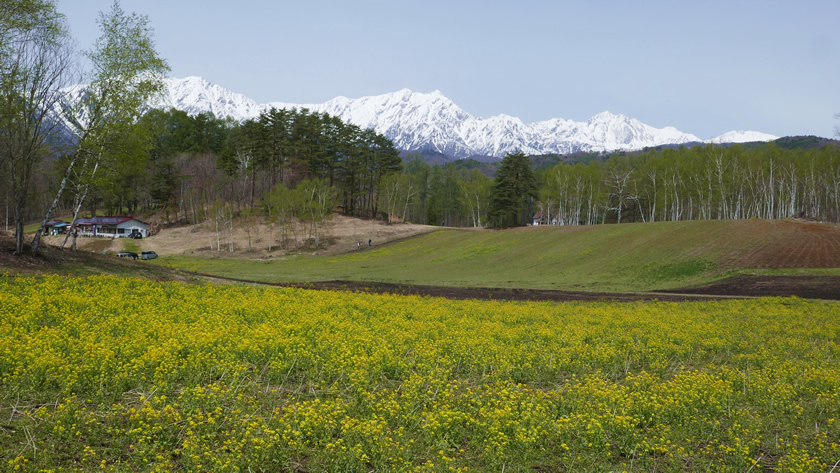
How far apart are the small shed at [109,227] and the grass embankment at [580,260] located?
35.2 m

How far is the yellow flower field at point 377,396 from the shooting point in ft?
23.1

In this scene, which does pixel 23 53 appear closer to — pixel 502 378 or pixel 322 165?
pixel 502 378

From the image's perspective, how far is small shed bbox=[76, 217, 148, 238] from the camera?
315 feet

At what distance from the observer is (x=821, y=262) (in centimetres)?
4256

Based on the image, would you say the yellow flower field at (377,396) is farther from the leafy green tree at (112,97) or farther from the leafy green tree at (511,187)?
the leafy green tree at (511,187)

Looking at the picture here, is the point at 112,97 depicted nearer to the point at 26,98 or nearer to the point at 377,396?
the point at 26,98

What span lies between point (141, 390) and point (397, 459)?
209 inches

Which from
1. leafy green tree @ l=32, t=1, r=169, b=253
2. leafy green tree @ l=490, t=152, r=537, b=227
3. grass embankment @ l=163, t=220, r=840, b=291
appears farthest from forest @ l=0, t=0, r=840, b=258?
leafy green tree @ l=32, t=1, r=169, b=253

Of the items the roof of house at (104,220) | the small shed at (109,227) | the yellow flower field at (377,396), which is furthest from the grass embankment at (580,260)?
the roof of house at (104,220)

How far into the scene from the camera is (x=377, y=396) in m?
9.73

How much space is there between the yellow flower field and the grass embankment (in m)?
29.7

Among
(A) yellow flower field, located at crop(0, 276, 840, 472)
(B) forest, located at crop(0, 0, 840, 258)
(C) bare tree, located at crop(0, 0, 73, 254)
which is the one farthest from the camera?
(B) forest, located at crop(0, 0, 840, 258)

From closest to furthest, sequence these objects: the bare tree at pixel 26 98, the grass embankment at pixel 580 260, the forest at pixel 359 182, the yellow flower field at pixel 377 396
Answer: the yellow flower field at pixel 377 396 → the bare tree at pixel 26 98 → the grass embankment at pixel 580 260 → the forest at pixel 359 182

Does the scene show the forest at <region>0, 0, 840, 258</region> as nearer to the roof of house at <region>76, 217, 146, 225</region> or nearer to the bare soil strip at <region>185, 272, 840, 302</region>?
the roof of house at <region>76, 217, 146, 225</region>
